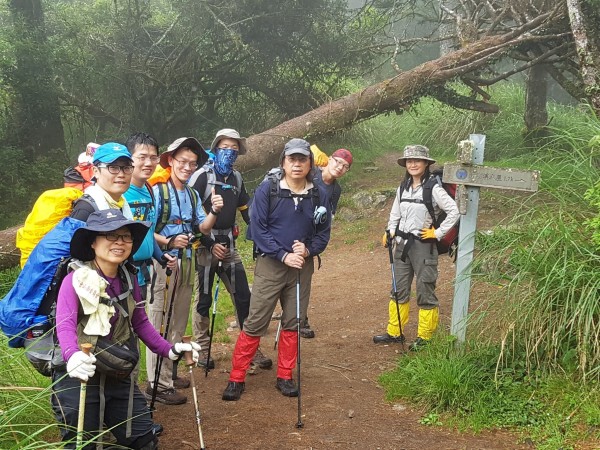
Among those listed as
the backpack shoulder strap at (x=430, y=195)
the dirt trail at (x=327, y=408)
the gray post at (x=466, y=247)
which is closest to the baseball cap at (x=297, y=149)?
the gray post at (x=466, y=247)

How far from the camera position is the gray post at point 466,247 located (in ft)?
16.7

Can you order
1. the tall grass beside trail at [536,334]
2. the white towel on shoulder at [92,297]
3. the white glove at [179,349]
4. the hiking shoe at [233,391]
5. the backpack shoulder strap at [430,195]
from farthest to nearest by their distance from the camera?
1. the backpack shoulder strap at [430,195]
2. the hiking shoe at [233,391]
3. the tall grass beside trail at [536,334]
4. the white glove at [179,349]
5. the white towel on shoulder at [92,297]

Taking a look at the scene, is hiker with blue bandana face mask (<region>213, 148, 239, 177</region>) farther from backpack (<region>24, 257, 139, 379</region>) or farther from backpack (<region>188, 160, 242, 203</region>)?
backpack (<region>24, 257, 139, 379</region>)

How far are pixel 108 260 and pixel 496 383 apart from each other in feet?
10.5

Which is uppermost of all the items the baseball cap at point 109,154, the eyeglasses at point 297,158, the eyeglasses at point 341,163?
the eyeglasses at point 341,163

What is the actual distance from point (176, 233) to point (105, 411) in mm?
1827

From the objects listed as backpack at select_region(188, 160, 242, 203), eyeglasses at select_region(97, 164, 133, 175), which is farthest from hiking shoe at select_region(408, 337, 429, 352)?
eyeglasses at select_region(97, 164, 133, 175)

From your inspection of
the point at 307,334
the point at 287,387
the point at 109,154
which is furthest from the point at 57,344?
the point at 307,334

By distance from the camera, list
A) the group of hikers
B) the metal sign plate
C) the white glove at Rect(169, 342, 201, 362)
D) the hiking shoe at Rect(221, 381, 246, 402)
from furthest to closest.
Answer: the hiking shoe at Rect(221, 381, 246, 402) < the metal sign plate < the white glove at Rect(169, 342, 201, 362) < the group of hikers

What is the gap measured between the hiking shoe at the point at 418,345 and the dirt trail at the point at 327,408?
9.5 inches

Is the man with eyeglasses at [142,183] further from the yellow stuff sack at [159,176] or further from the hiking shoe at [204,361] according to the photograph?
the hiking shoe at [204,361]

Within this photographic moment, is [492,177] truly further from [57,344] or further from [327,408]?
[57,344]

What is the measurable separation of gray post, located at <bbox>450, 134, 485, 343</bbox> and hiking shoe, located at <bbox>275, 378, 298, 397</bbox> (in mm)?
1527

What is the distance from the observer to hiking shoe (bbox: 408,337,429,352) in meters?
5.57
